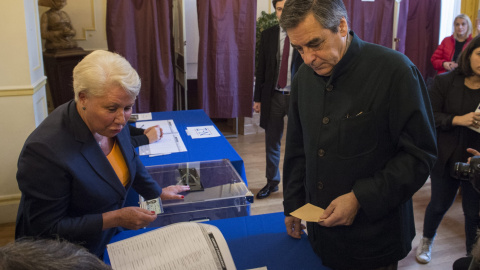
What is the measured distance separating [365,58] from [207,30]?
3752 millimetres

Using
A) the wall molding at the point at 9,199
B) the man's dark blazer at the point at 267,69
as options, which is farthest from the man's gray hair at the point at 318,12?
the wall molding at the point at 9,199

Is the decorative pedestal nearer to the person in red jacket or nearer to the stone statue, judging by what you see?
the stone statue

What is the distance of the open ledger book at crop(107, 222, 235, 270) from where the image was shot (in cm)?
106

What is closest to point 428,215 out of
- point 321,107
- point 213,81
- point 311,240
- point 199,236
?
point 311,240

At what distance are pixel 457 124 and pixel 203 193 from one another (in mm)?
1426

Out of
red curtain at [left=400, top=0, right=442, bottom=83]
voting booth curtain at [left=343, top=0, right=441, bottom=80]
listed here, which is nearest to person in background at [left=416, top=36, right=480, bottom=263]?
voting booth curtain at [left=343, top=0, right=441, bottom=80]

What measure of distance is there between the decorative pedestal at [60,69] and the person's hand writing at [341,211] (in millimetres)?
3950

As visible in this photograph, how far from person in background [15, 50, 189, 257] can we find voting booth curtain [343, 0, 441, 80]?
4403 mm

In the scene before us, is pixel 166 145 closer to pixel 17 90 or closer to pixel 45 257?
pixel 17 90

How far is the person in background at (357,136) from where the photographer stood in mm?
1169

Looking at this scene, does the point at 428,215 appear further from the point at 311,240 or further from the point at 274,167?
the point at 311,240

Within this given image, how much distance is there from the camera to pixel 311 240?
1387 mm

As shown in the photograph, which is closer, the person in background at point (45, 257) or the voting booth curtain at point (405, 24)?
the person in background at point (45, 257)

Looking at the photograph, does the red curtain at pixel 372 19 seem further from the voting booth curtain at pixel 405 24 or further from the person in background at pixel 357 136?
the person in background at pixel 357 136
